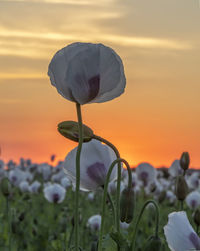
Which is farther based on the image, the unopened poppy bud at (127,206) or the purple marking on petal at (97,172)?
the purple marking on petal at (97,172)

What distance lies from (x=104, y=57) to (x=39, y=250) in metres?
2.71

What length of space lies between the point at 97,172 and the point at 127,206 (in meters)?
0.16

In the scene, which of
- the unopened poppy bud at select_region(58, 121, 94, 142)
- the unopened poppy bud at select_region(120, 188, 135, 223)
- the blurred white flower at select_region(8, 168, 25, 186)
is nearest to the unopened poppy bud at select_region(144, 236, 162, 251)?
the unopened poppy bud at select_region(120, 188, 135, 223)

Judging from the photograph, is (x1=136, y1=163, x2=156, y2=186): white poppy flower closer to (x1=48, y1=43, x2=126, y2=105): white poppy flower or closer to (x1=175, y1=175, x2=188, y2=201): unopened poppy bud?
(x1=175, y1=175, x2=188, y2=201): unopened poppy bud

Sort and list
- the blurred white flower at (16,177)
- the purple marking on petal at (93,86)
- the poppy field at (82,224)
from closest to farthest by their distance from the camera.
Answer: the purple marking on petal at (93,86) < the poppy field at (82,224) < the blurred white flower at (16,177)

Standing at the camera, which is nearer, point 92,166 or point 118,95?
point 118,95

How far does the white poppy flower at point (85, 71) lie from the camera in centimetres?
122

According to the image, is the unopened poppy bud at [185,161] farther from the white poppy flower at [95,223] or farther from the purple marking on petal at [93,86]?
the white poppy flower at [95,223]

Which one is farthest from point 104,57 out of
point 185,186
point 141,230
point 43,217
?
point 43,217

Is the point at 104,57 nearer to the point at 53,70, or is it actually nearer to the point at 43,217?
the point at 53,70


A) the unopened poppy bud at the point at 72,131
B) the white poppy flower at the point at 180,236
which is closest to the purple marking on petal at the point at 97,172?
the unopened poppy bud at the point at 72,131

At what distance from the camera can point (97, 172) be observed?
1.56 meters

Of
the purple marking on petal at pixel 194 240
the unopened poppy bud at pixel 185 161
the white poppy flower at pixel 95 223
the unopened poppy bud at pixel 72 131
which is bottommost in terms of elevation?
the white poppy flower at pixel 95 223

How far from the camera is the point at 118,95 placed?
4.23 feet
